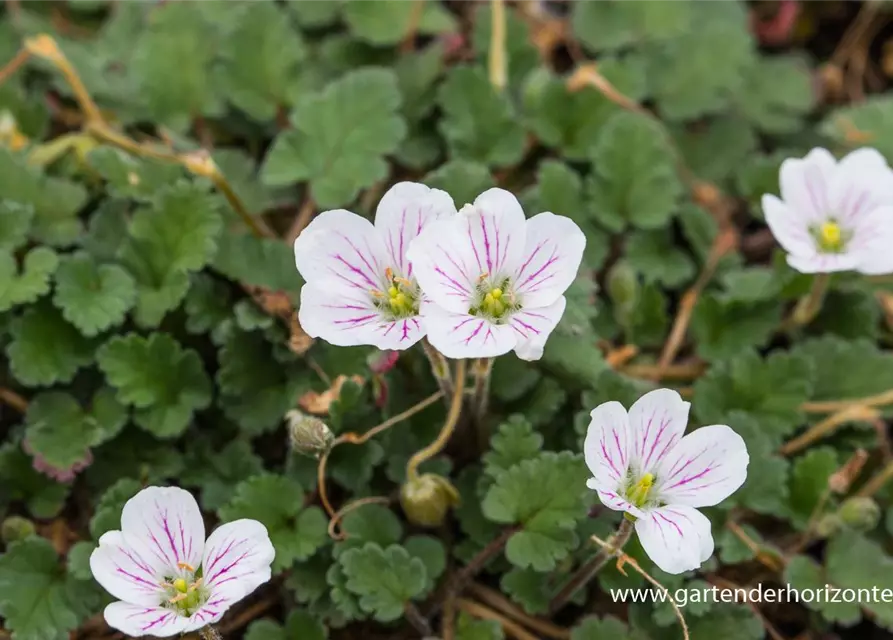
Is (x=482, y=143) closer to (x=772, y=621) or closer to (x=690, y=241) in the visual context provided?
(x=690, y=241)

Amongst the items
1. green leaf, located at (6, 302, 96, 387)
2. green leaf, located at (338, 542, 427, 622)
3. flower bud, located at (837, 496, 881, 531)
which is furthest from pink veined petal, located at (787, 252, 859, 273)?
green leaf, located at (6, 302, 96, 387)

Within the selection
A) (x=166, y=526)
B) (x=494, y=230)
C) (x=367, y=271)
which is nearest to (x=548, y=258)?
(x=494, y=230)

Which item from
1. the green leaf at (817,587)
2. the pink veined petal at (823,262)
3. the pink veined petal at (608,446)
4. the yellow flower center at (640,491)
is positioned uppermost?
→ the pink veined petal at (823,262)

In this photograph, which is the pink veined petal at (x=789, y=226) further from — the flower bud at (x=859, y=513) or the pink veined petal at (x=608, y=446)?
the pink veined petal at (x=608, y=446)

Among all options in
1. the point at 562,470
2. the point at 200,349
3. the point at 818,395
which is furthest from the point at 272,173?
the point at 818,395

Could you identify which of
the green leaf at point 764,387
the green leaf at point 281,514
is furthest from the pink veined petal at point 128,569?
the green leaf at point 764,387

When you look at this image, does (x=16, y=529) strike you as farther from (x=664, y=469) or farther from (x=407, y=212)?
(x=664, y=469)
